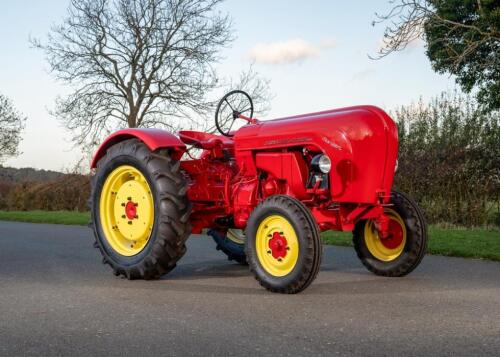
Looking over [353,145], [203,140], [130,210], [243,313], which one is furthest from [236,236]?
[243,313]

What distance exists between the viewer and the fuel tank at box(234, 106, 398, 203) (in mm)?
5402

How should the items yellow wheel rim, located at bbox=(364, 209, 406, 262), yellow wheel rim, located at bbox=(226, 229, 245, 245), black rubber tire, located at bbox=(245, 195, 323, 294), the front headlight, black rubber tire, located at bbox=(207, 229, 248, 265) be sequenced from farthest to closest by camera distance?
yellow wheel rim, located at bbox=(226, 229, 245, 245) < black rubber tire, located at bbox=(207, 229, 248, 265) < yellow wheel rim, located at bbox=(364, 209, 406, 262) < the front headlight < black rubber tire, located at bbox=(245, 195, 323, 294)

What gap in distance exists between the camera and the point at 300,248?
505 cm

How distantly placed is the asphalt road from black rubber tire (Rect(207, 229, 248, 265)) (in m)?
0.13

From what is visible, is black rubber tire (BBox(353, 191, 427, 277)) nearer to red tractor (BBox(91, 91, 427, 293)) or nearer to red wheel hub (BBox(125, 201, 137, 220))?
red tractor (BBox(91, 91, 427, 293))

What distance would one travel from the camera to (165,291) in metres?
5.45

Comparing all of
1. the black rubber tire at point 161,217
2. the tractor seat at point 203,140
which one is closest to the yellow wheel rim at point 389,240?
the tractor seat at point 203,140

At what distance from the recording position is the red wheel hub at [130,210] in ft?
20.9

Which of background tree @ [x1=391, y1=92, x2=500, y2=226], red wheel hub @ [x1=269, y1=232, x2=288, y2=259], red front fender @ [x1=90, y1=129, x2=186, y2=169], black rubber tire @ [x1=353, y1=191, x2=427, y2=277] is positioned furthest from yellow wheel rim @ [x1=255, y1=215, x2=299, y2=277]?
background tree @ [x1=391, y1=92, x2=500, y2=226]

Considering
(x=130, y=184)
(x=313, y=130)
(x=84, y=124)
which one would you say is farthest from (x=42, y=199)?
(x=313, y=130)

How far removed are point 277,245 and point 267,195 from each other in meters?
0.75

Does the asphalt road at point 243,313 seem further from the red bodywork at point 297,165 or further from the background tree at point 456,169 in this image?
the background tree at point 456,169

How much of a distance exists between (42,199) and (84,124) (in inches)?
142

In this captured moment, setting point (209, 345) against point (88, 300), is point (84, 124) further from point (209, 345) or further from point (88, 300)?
point (209, 345)
